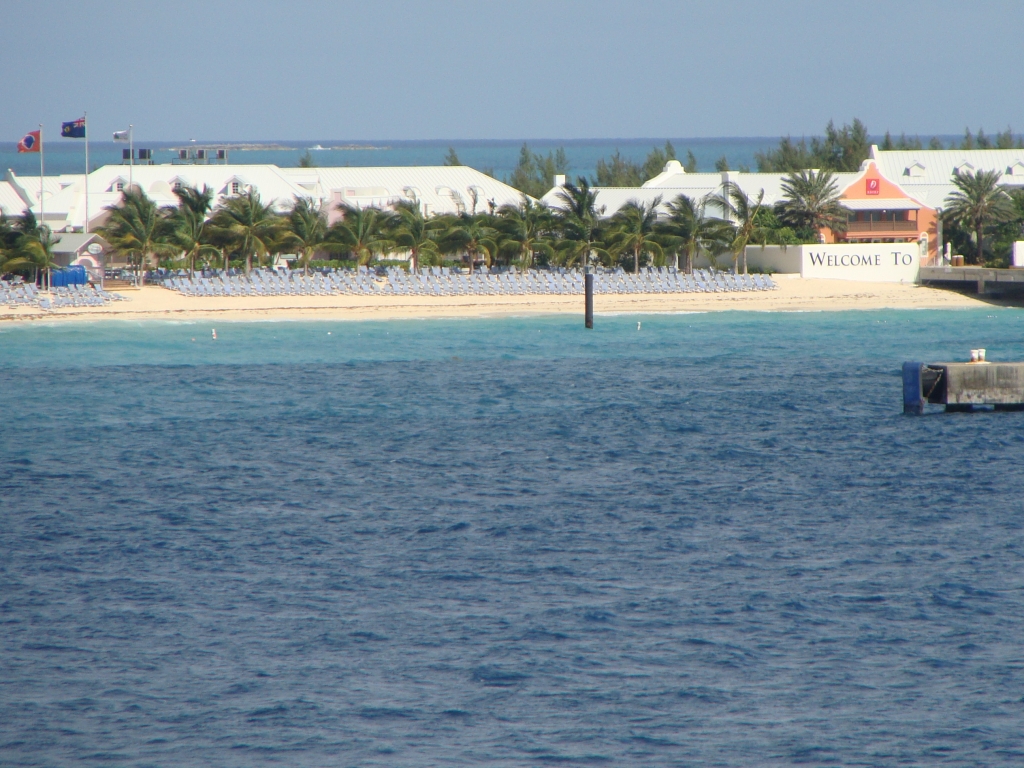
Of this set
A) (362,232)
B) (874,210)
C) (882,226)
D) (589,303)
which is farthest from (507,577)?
(882,226)

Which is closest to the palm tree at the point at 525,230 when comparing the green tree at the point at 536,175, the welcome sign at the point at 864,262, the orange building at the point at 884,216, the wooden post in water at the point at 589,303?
the wooden post in water at the point at 589,303

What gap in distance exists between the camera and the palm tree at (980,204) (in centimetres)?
5253

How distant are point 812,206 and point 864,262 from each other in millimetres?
3137

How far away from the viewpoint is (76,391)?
103ft

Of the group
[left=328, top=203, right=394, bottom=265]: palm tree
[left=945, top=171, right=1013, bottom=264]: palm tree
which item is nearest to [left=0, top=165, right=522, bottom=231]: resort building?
[left=328, top=203, right=394, bottom=265]: palm tree

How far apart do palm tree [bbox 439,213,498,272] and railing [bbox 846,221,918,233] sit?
49.7 feet

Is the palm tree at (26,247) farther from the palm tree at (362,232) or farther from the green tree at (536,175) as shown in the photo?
the green tree at (536,175)

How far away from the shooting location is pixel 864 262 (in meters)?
50.3

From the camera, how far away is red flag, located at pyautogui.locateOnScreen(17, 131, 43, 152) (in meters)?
51.2

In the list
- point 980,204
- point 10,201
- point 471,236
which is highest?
point 10,201

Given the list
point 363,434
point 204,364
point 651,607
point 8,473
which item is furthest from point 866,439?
point 204,364

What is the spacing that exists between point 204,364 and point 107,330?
6657 mm

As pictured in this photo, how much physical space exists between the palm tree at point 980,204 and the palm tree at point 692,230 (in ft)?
35.0

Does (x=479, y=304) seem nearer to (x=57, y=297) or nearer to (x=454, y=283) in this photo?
(x=454, y=283)
